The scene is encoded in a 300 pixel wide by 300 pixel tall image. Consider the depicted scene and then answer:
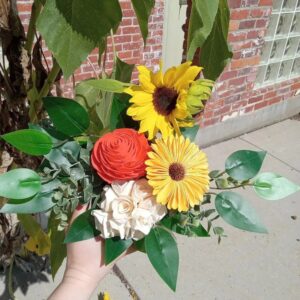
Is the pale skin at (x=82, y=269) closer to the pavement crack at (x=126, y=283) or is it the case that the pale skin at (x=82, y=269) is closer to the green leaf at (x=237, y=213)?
the green leaf at (x=237, y=213)

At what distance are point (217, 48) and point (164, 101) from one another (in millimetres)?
170

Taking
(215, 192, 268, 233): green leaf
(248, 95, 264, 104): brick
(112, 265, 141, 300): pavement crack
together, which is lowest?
(112, 265, 141, 300): pavement crack

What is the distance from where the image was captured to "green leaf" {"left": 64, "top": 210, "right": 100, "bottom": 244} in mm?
905

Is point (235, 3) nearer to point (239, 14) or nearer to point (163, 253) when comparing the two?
point (239, 14)

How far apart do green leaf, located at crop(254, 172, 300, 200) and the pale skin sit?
0.42 m

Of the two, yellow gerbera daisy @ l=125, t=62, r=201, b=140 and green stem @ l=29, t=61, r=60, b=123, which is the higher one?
yellow gerbera daisy @ l=125, t=62, r=201, b=140

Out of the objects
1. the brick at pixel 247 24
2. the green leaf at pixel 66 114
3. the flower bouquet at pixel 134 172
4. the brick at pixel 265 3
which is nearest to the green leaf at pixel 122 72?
the flower bouquet at pixel 134 172

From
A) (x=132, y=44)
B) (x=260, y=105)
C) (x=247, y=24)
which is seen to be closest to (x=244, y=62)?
(x=247, y=24)

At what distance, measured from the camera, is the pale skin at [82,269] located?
981mm

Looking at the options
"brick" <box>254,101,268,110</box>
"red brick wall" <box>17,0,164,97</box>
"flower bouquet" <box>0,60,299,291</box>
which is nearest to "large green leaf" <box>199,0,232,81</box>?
"flower bouquet" <box>0,60,299,291</box>

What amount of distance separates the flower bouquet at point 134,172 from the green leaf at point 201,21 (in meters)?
0.07

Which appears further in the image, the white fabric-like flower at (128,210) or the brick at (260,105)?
the brick at (260,105)

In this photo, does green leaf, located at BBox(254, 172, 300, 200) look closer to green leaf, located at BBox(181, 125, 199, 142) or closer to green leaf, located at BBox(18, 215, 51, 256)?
green leaf, located at BBox(181, 125, 199, 142)

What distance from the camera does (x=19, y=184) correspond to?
2.75ft
